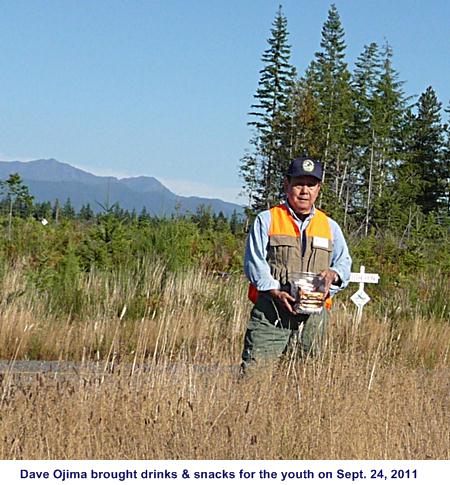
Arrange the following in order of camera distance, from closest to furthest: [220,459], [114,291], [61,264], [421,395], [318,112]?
[220,459]
[421,395]
[114,291]
[61,264]
[318,112]

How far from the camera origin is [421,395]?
6.83 metres

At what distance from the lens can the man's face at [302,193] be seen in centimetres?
627

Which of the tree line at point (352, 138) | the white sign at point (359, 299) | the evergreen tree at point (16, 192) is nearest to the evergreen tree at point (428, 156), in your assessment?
the tree line at point (352, 138)

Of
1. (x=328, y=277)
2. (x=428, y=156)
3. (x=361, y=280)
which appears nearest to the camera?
(x=328, y=277)

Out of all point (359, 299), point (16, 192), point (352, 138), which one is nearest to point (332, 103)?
point (352, 138)

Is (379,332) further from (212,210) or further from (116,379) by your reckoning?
(212,210)

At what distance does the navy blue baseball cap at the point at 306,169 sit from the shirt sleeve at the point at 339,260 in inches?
16.6

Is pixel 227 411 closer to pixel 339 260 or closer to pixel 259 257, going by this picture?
pixel 259 257

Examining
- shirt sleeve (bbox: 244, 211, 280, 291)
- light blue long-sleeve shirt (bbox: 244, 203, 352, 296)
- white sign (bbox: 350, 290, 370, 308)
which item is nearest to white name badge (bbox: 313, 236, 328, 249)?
light blue long-sleeve shirt (bbox: 244, 203, 352, 296)

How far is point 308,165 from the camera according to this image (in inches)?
245

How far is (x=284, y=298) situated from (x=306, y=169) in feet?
2.88

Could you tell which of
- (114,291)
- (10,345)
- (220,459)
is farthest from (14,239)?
(220,459)

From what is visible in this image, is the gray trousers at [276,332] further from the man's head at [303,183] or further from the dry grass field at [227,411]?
the man's head at [303,183]

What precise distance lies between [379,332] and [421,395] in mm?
4206
